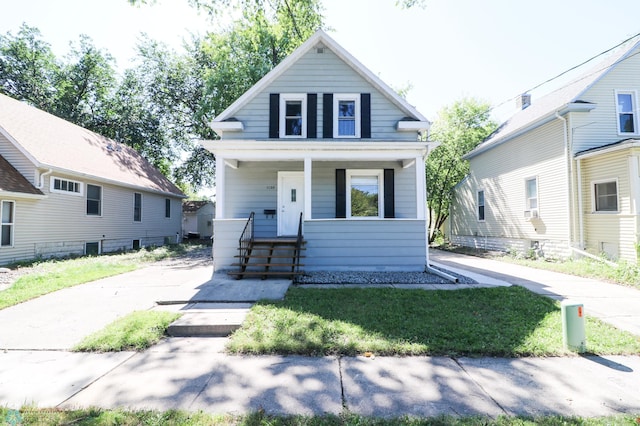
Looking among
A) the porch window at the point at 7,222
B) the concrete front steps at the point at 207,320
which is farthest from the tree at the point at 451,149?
the porch window at the point at 7,222

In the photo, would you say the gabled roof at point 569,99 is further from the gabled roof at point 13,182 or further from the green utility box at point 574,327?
the gabled roof at point 13,182

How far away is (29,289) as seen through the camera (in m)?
6.39

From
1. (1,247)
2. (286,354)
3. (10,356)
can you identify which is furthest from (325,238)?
(1,247)

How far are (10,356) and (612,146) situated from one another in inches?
556

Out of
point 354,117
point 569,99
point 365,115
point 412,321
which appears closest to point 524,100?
point 569,99

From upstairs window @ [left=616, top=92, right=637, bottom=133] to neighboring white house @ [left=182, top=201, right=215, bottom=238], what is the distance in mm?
25942

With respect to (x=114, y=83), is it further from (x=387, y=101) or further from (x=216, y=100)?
(x=387, y=101)

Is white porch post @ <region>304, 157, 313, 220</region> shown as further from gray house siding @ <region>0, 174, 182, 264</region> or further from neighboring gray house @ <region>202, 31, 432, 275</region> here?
gray house siding @ <region>0, 174, 182, 264</region>

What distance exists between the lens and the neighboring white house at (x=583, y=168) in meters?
9.07

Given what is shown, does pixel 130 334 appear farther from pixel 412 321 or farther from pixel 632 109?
pixel 632 109

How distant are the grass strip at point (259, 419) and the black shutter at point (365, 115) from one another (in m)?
8.02

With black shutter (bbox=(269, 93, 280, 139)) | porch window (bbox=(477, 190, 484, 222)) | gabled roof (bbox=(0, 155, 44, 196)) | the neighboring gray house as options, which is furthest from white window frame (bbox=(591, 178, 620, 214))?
gabled roof (bbox=(0, 155, 44, 196))

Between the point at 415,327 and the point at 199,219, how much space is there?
26.0 meters

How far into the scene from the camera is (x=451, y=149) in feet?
65.2
